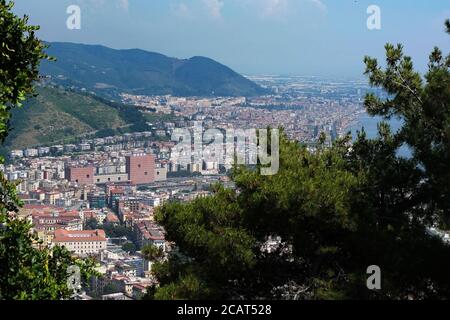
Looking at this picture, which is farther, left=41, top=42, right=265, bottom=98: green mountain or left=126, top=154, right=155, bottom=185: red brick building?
left=41, top=42, right=265, bottom=98: green mountain

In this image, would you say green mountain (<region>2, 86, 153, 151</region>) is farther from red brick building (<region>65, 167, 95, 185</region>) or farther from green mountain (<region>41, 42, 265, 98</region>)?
green mountain (<region>41, 42, 265, 98</region>)

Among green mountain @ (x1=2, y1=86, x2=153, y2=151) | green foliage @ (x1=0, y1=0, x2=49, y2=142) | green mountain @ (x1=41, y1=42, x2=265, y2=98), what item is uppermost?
green mountain @ (x1=41, y1=42, x2=265, y2=98)

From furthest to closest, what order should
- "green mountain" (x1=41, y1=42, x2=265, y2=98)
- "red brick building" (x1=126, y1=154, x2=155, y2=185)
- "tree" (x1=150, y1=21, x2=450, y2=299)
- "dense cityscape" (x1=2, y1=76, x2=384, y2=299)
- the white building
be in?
"green mountain" (x1=41, y1=42, x2=265, y2=98)
"red brick building" (x1=126, y1=154, x2=155, y2=185)
"dense cityscape" (x1=2, y1=76, x2=384, y2=299)
the white building
"tree" (x1=150, y1=21, x2=450, y2=299)

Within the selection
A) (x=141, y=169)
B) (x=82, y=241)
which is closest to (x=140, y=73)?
(x=141, y=169)

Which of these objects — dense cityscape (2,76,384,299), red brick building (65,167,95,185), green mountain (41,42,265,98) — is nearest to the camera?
dense cityscape (2,76,384,299)

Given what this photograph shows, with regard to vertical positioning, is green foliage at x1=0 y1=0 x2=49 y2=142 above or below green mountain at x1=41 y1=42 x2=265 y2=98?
below

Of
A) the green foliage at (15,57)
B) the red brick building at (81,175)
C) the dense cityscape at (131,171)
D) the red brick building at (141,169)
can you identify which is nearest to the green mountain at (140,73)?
the dense cityscape at (131,171)

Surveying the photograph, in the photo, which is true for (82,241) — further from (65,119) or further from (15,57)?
(65,119)

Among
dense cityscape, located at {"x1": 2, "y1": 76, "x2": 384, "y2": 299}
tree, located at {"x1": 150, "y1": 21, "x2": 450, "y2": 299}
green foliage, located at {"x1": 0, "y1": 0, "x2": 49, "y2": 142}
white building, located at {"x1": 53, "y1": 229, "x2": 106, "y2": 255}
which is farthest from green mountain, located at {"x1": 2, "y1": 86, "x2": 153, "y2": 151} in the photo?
green foliage, located at {"x1": 0, "y1": 0, "x2": 49, "y2": 142}
